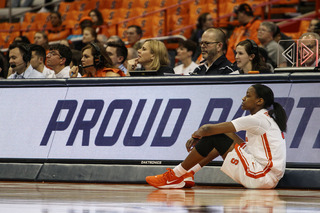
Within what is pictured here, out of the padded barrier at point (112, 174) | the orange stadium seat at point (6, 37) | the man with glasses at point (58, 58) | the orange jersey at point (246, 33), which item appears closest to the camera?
the padded barrier at point (112, 174)

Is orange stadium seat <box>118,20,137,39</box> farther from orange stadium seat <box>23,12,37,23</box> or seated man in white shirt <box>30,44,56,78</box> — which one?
seated man in white shirt <box>30,44,56,78</box>

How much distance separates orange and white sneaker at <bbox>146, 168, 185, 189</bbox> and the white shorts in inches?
19.4

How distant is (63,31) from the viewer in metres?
18.5

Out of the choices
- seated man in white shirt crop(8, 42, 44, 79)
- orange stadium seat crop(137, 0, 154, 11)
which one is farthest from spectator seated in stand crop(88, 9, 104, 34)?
seated man in white shirt crop(8, 42, 44, 79)

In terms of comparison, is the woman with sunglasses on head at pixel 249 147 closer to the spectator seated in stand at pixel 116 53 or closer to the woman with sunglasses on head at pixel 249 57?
the woman with sunglasses on head at pixel 249 57

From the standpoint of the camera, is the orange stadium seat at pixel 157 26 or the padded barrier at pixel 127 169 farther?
the orange stadium seat at pixel 157 26

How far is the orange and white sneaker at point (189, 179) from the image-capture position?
7509 mm

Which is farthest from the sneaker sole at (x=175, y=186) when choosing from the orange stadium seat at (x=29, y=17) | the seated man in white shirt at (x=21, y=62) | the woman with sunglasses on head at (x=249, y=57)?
the orange stadium seat at (x=29, y=17)

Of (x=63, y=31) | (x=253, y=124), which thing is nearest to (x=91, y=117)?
(x=253, y=124)

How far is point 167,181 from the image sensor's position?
7.46 metres

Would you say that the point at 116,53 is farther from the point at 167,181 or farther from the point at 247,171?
the point at 247,171

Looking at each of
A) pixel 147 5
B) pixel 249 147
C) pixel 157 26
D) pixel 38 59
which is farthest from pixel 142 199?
pixel 147 5

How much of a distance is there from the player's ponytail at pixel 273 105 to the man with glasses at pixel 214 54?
62.5 inches

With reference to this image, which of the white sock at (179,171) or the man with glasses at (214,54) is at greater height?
the man with glasses at (214,54)
